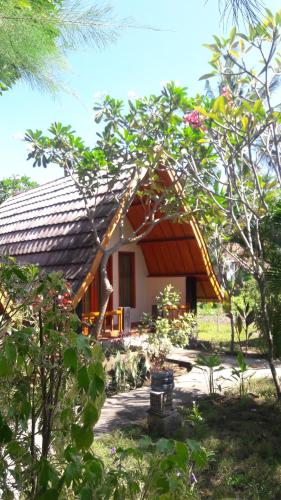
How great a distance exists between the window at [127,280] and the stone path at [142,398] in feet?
11.4

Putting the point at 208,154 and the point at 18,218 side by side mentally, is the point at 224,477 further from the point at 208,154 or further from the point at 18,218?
the point at 18,218

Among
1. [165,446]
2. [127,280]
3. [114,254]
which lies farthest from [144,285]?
[165,446]

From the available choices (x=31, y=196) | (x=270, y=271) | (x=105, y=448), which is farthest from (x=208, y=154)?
(x=31, y=196)

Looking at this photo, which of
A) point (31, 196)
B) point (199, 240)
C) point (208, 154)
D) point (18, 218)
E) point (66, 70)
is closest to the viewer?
point (66, 70)

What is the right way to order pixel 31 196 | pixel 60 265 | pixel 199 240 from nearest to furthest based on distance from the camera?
1. pixel 60 265
2. pixel 199 240
3. pixel 31 196

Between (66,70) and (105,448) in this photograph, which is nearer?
(66,70)

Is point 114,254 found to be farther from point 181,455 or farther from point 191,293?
point 181,455

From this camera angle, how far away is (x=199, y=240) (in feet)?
38.7

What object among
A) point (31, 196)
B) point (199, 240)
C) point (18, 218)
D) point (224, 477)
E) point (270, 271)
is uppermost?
point (31, 196)

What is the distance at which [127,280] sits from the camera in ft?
43.9

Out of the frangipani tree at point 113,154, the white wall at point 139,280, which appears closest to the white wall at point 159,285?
the white wall at point 139,280

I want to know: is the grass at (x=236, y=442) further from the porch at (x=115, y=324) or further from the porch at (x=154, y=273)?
the porch at (x=154, y=273)

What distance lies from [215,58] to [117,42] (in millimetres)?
3724

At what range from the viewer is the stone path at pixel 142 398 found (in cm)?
589
